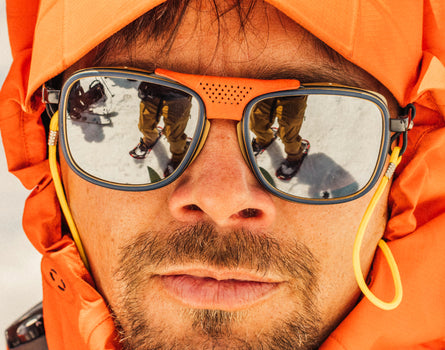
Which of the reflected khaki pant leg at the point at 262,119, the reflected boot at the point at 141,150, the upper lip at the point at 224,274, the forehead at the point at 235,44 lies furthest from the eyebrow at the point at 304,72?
the upper lip at the point at 224,274

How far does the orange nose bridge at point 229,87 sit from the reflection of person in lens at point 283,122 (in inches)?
1.4

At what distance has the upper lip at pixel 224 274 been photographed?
141cm

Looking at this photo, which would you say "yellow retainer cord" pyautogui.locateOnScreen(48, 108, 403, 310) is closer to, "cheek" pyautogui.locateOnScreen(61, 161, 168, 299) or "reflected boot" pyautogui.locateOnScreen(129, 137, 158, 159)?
"cheek" pyautogui.locateOnScreen(61, 161, 168, 299)

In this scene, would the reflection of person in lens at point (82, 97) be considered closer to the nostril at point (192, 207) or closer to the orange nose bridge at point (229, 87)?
the orange nose bridge at point (229, 87)

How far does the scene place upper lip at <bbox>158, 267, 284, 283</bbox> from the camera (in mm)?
1412

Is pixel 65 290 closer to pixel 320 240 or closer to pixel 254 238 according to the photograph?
pixel 254 238

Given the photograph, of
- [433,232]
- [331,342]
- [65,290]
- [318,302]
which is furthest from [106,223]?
[433,232]

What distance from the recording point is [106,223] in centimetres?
154

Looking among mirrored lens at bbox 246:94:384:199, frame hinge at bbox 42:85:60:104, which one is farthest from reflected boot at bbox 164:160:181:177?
frame hinge at bbox 42:85:60:104

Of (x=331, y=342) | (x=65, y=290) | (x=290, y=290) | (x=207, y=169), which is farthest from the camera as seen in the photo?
(x=65, y=290)

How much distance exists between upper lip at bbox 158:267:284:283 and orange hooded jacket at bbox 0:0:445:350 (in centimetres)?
36

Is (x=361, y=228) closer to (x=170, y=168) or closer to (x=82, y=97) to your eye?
(x=170, y=168)

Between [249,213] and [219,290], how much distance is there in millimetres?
248

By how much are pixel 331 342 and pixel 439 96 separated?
86 cm
